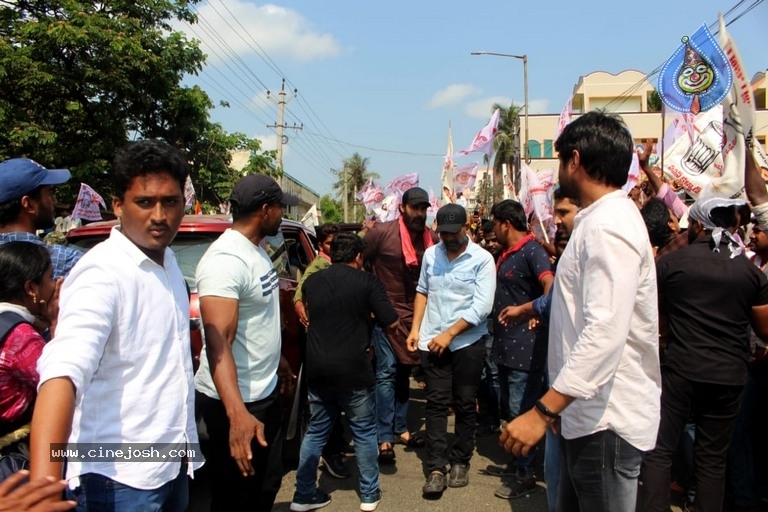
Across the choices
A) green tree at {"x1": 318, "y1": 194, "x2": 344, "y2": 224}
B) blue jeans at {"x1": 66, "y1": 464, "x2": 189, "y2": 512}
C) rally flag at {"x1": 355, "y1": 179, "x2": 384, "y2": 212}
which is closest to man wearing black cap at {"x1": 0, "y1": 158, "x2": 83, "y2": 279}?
blue jeans at {"x1": 66, "y1": 464, "x2": 189, "y2": 512}

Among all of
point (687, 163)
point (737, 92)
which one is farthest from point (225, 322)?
point (687, 163)

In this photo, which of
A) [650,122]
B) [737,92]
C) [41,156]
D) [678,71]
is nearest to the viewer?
[737,92]

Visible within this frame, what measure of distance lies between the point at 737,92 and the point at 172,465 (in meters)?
4.18

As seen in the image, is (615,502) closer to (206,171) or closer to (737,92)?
(737,92)

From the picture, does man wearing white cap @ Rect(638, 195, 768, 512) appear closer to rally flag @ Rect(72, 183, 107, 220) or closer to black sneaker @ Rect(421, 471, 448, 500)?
black sneaker @ Rect(421, 471, 448, 500)

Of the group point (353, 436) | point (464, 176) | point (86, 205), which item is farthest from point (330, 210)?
point (353, 436)

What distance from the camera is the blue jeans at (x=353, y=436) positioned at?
4.02 meters

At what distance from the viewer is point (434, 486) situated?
14.1ft

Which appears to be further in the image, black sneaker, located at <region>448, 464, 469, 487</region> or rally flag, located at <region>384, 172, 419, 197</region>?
rally flag, located at <region>384, 172, 419, 197</region>

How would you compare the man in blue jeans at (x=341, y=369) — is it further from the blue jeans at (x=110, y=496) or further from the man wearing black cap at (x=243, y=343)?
the blue jeans at (x=110, y=496)

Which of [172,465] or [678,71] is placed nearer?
[172,465]

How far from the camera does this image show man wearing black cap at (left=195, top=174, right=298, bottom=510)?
2553mm

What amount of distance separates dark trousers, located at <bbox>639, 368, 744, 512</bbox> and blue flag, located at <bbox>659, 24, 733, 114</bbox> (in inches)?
87.5

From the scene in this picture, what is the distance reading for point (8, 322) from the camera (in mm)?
2133
